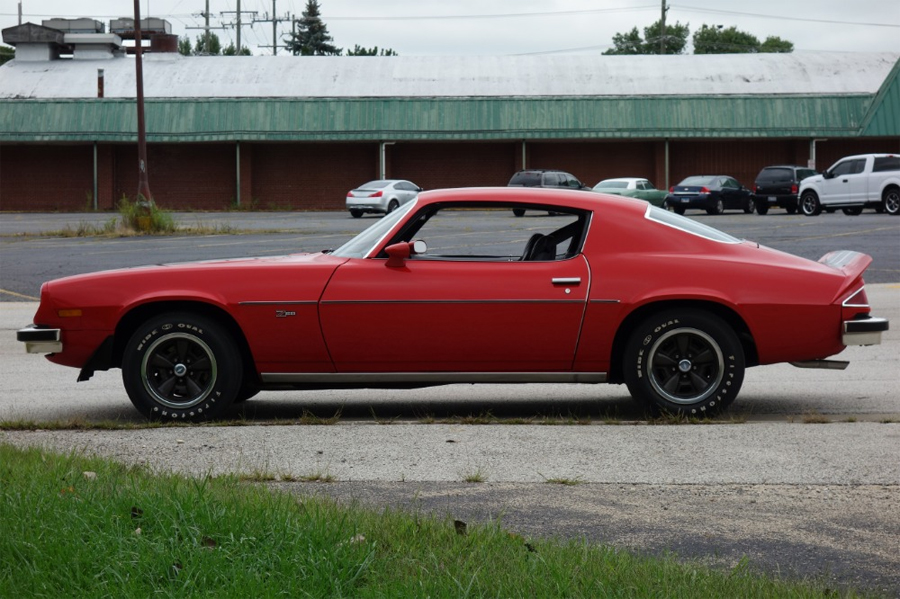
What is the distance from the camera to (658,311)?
759 centimetres

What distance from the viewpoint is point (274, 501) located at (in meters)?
4.98

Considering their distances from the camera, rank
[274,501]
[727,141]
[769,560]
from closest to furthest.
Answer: [769,560]
[274,501]
[727,141]

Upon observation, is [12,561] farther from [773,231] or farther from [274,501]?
[773,231]

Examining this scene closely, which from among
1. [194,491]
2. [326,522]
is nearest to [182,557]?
[326,522]

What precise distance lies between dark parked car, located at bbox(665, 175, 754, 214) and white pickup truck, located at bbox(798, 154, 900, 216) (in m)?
4.16

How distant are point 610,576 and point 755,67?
52.7 metres

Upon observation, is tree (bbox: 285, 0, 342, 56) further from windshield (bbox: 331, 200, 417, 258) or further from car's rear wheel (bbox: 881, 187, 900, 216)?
windshield (bbox: 331, 200, 417, 258)

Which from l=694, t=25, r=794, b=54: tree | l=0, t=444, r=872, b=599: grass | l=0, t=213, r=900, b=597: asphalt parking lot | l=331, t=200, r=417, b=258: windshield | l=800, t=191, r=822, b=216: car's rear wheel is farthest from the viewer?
l=694, t=25, r=794, b=54: tree

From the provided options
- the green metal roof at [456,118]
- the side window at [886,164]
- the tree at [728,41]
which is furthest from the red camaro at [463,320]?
the tree at [728,41]

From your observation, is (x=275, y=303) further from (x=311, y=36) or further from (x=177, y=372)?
(x=311, y=36)

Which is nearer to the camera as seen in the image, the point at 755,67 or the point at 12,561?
the point at 12,561

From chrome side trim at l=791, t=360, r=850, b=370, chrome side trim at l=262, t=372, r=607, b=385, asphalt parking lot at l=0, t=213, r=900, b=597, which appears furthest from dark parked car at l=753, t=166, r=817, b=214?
chrome side trim at l=262, t=372, r=607, b=385

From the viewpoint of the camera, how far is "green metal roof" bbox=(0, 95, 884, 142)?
50.2m

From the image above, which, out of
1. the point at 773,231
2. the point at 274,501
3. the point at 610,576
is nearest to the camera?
the point at 610,576
